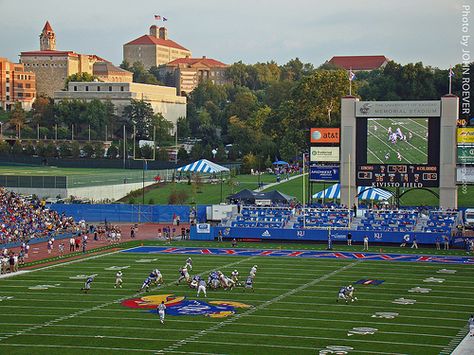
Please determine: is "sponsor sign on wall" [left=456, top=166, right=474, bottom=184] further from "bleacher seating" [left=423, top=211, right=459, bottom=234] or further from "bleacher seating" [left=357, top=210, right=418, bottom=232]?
"bleacher seating" [left=357, top=210, right=418, bottom=232]

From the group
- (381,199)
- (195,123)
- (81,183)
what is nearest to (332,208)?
(381,199)

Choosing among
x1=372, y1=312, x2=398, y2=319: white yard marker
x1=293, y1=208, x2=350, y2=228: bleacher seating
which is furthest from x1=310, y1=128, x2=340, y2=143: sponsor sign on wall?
x1=372, y1=312, x2=398, y2=319: white yard marker

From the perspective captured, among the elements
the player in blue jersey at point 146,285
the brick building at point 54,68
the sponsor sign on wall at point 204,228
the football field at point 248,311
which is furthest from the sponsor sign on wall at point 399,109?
the brick building at point 54,68

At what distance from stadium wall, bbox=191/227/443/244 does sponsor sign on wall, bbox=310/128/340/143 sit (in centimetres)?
640

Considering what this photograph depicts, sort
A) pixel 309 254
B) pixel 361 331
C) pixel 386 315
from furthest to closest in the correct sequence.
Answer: pixel 309 254 → pixel 386 315 → pixel 361 331

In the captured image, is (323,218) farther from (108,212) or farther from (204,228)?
(108,212)

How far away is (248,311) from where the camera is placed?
109 ft

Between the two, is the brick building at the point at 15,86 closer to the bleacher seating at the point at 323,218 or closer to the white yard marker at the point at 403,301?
the bleacher seating at the point at 323,218

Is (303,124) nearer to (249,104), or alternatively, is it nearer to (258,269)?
(249,104)

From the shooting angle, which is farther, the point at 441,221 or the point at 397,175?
the point at 397,175

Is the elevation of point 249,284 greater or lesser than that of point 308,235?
lesser

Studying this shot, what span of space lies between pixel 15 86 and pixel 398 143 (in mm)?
133207

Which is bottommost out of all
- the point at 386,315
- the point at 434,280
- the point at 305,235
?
the point at 386,315

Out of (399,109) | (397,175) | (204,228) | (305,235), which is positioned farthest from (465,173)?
(204,228)
